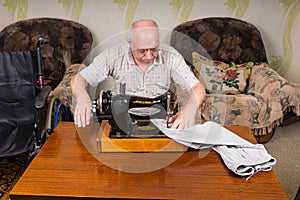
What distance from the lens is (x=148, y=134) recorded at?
1313 mm

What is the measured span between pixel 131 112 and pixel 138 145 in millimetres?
141

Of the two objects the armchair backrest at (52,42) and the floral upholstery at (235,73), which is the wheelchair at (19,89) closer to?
the armchair backrest at (52,42)

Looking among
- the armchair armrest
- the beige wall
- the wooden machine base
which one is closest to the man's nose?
the wooden machine base

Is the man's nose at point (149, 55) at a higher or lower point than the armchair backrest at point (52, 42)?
higher

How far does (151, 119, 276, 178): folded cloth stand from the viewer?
3.91ft

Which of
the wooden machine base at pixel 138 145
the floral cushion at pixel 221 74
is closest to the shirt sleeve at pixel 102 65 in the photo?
the wooden machine base at pixel 138 145

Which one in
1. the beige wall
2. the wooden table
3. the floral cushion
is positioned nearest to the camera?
the wooden table

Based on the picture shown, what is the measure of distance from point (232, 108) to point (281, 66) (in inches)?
43.2

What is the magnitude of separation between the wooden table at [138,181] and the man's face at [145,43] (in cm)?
49

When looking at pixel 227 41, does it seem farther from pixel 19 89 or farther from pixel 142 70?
pixel 19 89

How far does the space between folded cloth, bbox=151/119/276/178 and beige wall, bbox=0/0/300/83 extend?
5.67ft

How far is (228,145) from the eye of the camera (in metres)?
1.33

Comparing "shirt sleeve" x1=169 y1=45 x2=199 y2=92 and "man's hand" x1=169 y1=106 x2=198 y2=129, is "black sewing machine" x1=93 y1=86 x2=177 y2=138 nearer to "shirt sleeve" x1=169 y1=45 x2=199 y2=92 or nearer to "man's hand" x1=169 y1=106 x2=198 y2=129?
"man's hand" x1=169 y1=106 x2=198 y2=129

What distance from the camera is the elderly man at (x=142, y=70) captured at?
1476 mm
